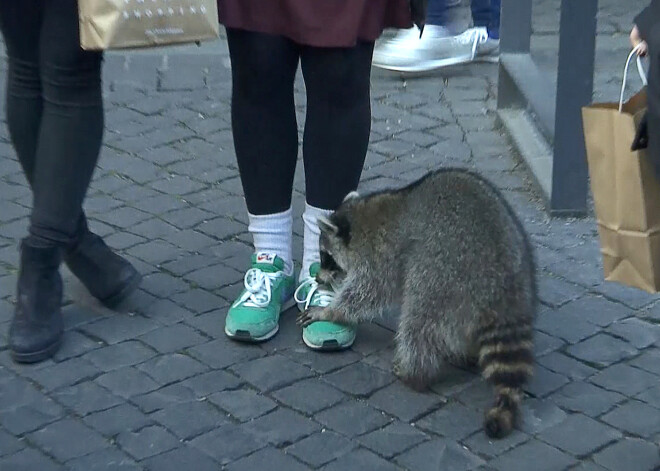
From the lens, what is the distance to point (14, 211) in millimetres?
5059

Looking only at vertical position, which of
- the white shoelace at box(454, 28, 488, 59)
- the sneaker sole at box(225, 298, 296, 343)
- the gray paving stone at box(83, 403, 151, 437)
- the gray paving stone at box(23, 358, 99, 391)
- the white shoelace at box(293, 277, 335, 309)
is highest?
the white shoelace at box(454, 28, 488, 59)

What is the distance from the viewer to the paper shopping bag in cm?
276

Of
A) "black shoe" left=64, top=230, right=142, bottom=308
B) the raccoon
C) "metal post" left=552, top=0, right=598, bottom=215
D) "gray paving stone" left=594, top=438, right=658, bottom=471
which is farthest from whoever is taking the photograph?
"metal post" left=552, top=0, right=598, bottom=215

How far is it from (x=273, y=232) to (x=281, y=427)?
827mm

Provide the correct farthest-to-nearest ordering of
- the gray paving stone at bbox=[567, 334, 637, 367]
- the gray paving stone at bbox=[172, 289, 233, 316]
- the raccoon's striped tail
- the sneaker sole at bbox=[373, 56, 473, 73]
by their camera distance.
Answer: the sneaker sole at bbox=[373, 56, 473, 73] → the gray paving stone at bbox=[172, 289, 233, 316] → the gray paving stone at bbox=[567, 334, 637, 367] → the raccoon's striped tail

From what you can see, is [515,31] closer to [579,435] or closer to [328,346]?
[328,346]

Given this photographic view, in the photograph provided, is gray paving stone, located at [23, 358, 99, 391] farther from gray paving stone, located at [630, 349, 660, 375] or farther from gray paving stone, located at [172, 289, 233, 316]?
gray paving stone, located at [630, 349, 660, 375]

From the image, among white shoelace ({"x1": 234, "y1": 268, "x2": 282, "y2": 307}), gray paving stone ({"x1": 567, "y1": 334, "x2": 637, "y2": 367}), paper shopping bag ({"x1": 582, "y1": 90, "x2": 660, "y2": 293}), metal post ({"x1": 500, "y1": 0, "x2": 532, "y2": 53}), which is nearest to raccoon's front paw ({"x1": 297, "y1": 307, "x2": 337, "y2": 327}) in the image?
white shoelace ({"x1": 234, "y1": 268, "x2": 282, "y2": 307})

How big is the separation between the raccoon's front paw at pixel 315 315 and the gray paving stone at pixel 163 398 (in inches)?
20.0

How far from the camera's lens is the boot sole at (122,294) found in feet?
13.3

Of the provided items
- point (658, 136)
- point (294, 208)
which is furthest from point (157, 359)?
point (658, 136)

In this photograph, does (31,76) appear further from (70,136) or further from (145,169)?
(145,169)

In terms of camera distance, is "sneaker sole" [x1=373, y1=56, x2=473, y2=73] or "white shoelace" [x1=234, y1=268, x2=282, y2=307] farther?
"sneaker sole" [x1=373, y1=56, x2=473, y2=73]

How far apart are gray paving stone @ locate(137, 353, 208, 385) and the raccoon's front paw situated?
0.39 meters
